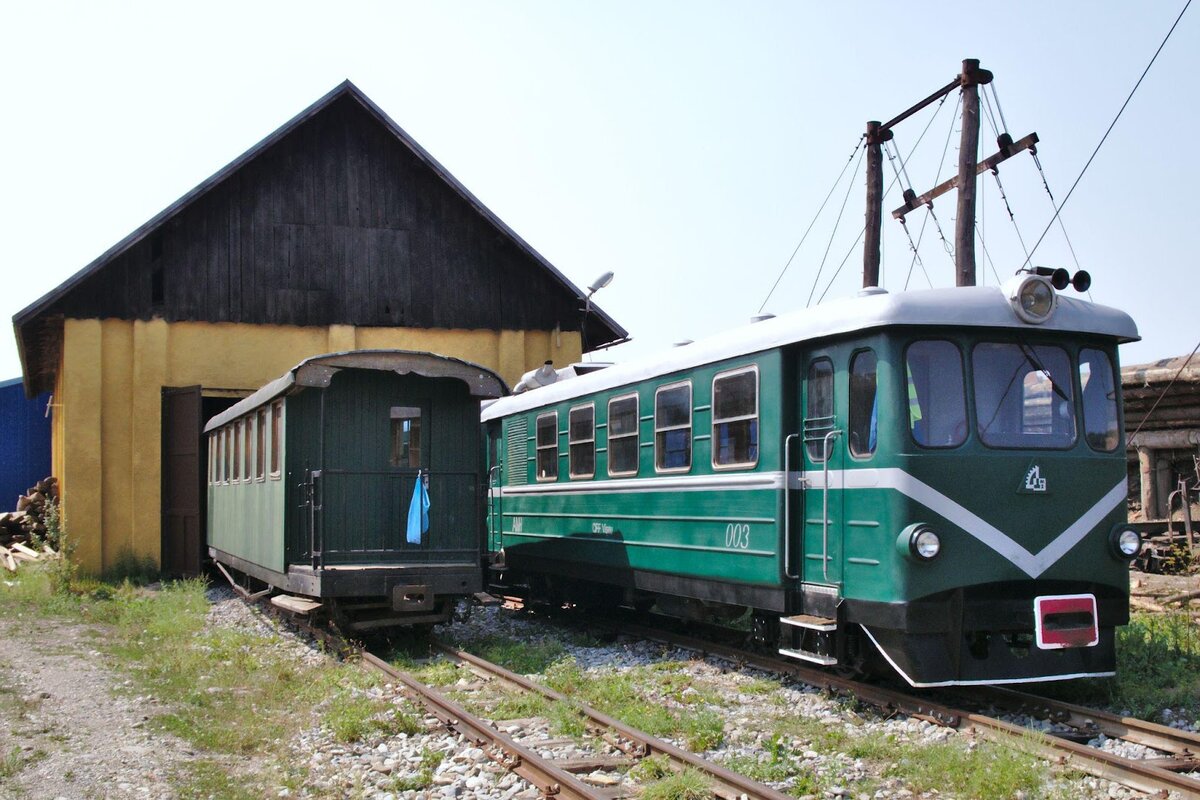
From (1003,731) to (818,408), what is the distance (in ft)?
8.99

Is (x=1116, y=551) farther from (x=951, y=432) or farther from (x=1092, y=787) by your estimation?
(x=1092, y=787)

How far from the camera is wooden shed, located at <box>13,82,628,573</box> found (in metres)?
19.6

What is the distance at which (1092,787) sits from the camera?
6465mm

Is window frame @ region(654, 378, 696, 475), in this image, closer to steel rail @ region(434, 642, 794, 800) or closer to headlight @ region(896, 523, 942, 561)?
steel rail @ region(434, 642, 794, 800)

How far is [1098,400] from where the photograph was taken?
8945 mm

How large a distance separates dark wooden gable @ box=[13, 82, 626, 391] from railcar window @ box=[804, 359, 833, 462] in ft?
42.0

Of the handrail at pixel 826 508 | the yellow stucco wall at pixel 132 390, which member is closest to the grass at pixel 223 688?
the yellow stucco wall at pixel 132 390

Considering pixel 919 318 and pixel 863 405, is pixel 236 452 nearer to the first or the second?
pixel 863 405

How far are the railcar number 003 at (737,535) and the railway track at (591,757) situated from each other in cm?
197

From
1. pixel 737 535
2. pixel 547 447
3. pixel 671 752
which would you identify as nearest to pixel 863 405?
pixel 737 535

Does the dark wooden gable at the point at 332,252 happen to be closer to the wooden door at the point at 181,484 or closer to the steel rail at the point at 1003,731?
the wooden door at the point at 181,484

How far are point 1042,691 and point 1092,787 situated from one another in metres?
2.72

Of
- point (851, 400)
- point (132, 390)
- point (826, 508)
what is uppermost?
point (132, 390)

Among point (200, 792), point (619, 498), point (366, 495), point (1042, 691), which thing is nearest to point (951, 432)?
point (1042, 691)
